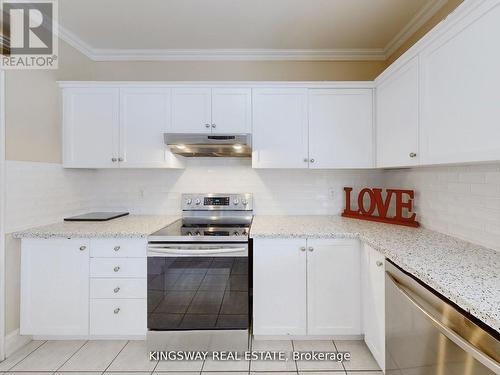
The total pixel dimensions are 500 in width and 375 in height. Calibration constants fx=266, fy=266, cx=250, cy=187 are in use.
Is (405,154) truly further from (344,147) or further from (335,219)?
(335,219)

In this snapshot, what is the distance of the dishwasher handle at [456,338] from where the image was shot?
2.66 feet

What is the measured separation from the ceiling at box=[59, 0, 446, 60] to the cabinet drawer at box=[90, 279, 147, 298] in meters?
2.06

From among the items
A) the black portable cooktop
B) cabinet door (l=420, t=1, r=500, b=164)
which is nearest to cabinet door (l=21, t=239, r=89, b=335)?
the black portable cooktop

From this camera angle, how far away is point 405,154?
1844mm

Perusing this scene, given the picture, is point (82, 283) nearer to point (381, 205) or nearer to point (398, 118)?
point (381, 205)

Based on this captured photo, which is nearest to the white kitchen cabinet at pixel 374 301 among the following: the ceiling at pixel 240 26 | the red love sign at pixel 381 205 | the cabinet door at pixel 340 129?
the red love sign at pixel 381 205

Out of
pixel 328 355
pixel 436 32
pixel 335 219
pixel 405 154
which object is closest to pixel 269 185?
pixel 335 219

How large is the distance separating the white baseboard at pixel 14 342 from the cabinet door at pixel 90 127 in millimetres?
1351

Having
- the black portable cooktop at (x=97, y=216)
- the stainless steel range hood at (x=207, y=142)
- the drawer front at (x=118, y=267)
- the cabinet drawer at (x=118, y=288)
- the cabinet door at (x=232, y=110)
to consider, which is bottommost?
the cabinet drawer at (x=118, y=288)

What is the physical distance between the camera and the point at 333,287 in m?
1.98

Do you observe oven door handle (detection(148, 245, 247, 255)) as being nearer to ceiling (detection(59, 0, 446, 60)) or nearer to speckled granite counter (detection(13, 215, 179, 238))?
speckled granite counter (detection(13, 215, 179, 238))

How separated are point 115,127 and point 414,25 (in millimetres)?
2677

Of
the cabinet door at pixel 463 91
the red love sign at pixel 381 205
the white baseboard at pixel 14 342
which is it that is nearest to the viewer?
the cabinet door at pixel 463 91

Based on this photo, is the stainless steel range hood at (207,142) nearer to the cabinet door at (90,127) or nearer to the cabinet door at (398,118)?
the cabinet door at (90,127)
